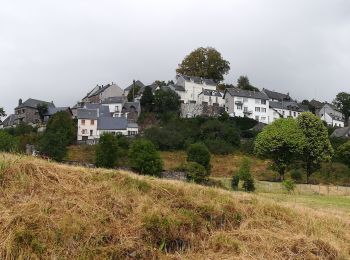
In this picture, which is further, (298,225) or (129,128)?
(129,128)

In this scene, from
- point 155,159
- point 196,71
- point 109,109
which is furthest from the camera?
point 196,71

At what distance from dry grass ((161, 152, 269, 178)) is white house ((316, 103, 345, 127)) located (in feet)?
149

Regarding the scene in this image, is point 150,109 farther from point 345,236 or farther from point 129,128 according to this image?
point 345,236

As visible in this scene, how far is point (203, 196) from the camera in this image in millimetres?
10680

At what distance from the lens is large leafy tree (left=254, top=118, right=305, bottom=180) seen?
2031 inches

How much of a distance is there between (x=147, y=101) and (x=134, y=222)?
255 feet

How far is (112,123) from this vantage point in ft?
274

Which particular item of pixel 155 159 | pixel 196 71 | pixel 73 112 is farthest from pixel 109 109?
pixel 155 159

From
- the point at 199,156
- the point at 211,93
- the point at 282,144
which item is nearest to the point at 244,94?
the point at 211,93

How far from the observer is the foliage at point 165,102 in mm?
84188

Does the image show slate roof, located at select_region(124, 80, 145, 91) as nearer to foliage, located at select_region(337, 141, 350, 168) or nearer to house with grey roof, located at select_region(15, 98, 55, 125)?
house with grey roof, located at select_region(15, 98, 55, 125)

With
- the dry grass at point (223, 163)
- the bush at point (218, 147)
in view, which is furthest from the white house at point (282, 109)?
the dry grass at point (223, 163)

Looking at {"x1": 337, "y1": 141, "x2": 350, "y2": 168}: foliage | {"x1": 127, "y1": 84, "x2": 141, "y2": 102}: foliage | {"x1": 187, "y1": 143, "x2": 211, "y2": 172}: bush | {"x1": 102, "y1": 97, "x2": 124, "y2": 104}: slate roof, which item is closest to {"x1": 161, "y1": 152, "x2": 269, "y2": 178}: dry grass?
{"x1": 187, "y1": 143, "x2": 211, "y2": 172}: bush

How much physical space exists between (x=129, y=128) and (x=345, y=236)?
72.8 meters
